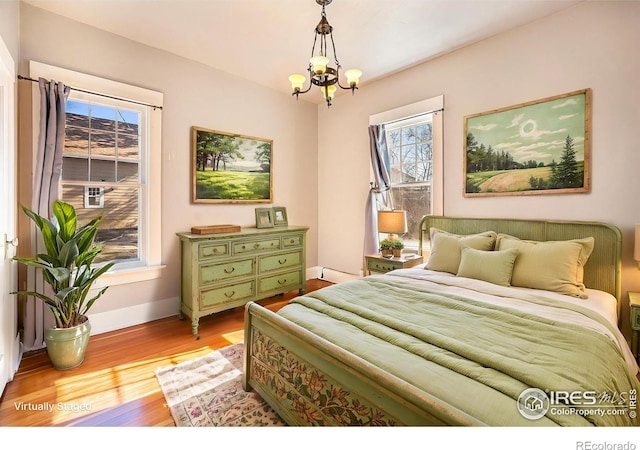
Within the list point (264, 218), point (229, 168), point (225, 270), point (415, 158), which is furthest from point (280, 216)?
point (415, 158)

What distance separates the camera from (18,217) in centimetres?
243

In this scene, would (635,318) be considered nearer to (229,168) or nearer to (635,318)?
(635,318)

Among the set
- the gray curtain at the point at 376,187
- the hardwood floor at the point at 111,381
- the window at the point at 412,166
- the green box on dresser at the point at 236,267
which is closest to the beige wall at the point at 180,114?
the green box on dresser at the point at 236,267

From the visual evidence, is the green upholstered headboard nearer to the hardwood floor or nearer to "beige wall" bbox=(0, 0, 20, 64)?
the hardwood floor

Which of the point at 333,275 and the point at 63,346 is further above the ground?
the point at 333,275

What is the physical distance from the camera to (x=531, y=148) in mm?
2770

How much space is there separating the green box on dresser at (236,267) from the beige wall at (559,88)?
2.01 meters

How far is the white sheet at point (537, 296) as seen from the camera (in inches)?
67.0

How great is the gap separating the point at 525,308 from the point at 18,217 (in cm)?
376

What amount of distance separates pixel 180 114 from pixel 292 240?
196 centimetres

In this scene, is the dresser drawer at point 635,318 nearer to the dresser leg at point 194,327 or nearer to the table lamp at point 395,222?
the table lamp at point 395,222

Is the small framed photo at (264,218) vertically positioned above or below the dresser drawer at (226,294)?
above

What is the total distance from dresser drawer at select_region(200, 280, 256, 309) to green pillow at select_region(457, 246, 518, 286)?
2.22 metres
